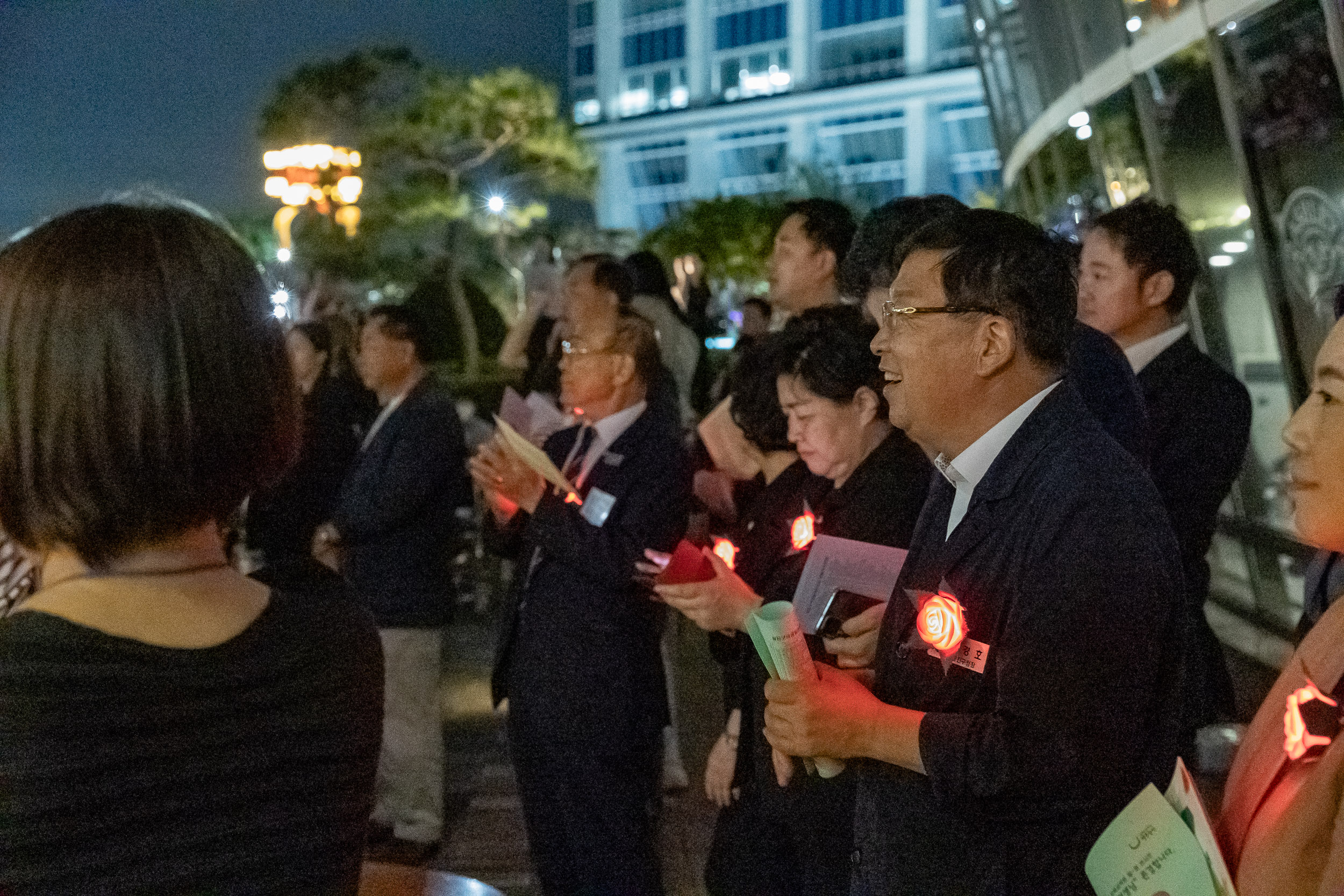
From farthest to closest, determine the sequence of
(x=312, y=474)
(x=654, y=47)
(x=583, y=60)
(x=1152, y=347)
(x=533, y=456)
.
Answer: (x=583, y=60)
(x=654, y=47)
(x=312, y=474)
(x=1152, y=347)
(x=533, y=456)

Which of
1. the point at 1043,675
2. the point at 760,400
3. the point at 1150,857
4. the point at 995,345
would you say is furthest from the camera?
the point at 760,400

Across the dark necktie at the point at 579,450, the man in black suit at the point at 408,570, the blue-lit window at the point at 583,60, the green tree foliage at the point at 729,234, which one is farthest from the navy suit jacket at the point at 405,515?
the blue-lit window at the point at 583,60

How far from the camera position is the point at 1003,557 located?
6.55ft

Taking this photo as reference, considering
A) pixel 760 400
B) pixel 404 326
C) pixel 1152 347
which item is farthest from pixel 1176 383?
pixel 404 326

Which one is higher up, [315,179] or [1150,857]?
[315,179]

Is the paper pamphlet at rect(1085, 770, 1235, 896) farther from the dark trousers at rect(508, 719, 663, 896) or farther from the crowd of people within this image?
the dark trousers at rect(508, 719, 663, 896)

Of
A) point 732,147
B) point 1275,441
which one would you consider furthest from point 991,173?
point 1275,441

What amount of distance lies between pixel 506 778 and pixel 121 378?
492 centimetres

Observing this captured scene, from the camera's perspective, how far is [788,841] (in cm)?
324

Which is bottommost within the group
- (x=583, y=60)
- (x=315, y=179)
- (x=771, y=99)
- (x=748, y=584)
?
(x=748, y=584)

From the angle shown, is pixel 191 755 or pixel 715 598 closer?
pixel 191 755

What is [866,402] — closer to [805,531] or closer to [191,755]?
[805,531]

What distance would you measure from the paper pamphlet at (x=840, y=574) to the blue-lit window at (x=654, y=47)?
94468 millimetres

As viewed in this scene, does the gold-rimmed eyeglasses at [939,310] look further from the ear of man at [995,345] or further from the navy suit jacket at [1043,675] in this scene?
the navy suit jacket at [1043,675]
